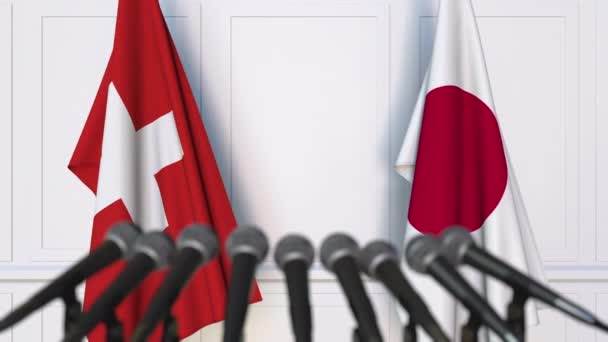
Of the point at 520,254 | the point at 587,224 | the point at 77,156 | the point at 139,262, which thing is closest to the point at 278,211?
the point at 77,156

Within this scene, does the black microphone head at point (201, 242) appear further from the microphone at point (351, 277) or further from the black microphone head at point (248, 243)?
the microphone at point (351, 277)

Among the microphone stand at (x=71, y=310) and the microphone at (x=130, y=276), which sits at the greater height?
the microphone at (x=130, y=276)

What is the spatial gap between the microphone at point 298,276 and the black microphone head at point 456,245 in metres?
0.16

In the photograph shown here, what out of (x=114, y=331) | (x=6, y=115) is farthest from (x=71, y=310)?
(x=6, y=115)

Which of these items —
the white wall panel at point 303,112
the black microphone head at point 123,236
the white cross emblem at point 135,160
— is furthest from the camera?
the white wall panel at point 303,112

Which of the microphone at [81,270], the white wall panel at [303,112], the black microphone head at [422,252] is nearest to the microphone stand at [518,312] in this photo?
the black microphone head at [422,252]

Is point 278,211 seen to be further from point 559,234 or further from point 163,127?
point 559,234

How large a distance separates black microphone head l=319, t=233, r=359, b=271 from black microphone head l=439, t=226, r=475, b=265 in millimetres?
108

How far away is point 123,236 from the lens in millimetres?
652

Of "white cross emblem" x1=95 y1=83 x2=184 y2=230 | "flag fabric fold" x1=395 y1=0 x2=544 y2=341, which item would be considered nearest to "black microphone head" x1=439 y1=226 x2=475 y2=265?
"flag fabric fold" x1=395 y1=0 x2=544 y2=341

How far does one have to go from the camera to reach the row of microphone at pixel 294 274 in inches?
22.0

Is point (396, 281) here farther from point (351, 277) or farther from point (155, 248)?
point (155, 248)

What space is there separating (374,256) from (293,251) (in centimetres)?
9

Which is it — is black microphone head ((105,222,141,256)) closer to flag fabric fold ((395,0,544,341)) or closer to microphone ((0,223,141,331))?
microphone ((0,223,141,331))
